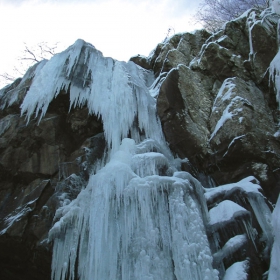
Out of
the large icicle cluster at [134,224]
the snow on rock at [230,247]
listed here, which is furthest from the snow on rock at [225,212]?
the snow on rock at [230,247]

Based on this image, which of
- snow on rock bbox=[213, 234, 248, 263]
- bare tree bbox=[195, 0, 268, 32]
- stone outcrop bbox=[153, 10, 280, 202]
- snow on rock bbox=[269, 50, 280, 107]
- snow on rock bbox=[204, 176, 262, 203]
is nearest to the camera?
snow on rock bbox=[213, 234, 248, 263]

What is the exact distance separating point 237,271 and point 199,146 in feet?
9.84

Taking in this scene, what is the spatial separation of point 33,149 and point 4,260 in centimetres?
271

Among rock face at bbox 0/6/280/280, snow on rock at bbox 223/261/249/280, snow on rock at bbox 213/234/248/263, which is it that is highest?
rock face at bbox 0/6/280/280

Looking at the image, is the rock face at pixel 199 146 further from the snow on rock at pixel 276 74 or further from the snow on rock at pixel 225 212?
the snow on rock at pixel 276 74

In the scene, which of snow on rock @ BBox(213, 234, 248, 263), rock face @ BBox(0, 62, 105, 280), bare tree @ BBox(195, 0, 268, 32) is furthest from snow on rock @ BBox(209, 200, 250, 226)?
bare tree @ BBox(195, 0, 268, 32)

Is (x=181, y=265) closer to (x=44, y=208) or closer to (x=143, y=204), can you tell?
(x=143, y=204)

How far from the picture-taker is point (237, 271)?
162 inches

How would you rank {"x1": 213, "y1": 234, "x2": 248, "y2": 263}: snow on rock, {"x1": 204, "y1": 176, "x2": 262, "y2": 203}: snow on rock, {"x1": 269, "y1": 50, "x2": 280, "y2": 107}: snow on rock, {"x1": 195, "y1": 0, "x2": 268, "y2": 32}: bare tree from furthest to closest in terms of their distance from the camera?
{"x1": 195, "y1": 0, "x2": 268, "y2": 32}: bare tree, {"x1": 269, "y1": 50, "x2": 280, "y2": 107}: snow on rock, {"x1": 204, "y1": 176, "x2": 262, "y2": 203}: snow on rock, {"x1": 213, "y1": 234, "x2": 248, "y2": 263}: snow on rock

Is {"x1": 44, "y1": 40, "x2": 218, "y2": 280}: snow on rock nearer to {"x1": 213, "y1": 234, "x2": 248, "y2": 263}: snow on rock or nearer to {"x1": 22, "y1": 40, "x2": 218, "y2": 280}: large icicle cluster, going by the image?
{"x1": 22, "y1": 40, "x2": 218, "y2": 280}: large icicle cluster

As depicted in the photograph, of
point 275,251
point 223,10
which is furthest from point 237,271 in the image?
point 223,10

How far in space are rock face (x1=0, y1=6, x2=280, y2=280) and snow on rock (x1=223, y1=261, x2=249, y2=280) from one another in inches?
1.8

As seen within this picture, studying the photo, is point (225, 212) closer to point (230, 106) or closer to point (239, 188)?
point (239, 188)

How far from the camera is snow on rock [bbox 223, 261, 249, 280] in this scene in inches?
159
